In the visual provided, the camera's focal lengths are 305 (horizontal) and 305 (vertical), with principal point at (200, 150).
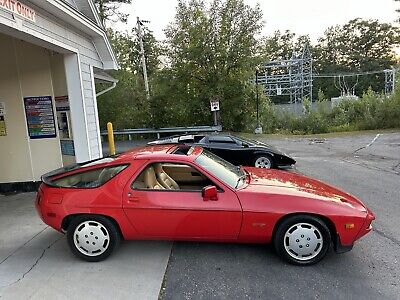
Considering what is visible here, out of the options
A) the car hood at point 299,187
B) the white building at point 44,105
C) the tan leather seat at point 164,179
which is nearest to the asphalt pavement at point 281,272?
the car hood at point 299,187

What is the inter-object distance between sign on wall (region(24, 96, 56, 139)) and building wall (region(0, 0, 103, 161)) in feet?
2.62

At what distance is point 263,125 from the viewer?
19.1m

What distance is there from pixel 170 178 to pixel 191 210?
811mm

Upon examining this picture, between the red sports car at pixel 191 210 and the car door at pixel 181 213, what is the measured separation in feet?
0.04

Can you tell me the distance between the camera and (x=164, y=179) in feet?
12.7

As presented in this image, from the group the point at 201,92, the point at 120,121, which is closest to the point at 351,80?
the point at 201,92

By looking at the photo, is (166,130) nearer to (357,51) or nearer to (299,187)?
(299,187)

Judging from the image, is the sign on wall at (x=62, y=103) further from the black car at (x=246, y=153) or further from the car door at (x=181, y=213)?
the car door at (x=181, y=213)

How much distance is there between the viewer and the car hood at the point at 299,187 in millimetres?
3434

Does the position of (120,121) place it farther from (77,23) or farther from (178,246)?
(178,246)

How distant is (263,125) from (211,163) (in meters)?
15.8

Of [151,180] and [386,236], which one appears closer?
[151,180]

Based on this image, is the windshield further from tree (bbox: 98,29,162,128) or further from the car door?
tree (bbox: 98,29,162,128)

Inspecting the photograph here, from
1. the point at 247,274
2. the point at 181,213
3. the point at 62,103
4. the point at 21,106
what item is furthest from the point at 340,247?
the point at 21,106
